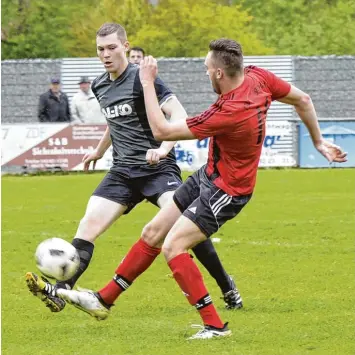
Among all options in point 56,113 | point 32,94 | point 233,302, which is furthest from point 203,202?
point 32,94

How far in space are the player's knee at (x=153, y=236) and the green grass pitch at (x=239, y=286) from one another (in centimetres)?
57

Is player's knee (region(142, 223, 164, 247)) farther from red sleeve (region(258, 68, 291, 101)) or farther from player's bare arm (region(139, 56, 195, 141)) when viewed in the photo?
red sleeve (region(258, 68, 291, 101))

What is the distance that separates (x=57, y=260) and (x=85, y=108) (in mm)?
14726

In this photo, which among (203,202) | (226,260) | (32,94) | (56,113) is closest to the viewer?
(203,202)

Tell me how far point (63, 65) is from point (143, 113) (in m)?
19.4

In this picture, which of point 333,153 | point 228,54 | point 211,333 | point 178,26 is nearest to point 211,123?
point 228,54

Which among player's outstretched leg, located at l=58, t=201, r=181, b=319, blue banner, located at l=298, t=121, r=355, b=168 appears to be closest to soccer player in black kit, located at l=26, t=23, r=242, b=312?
player's outstretched leg, located at l=58, t=201, r=181, b=319

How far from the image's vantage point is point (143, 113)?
8.59m

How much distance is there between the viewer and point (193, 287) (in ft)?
24.5

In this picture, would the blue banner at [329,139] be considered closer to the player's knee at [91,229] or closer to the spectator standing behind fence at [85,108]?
the spectator standing behind fence at [85,108]

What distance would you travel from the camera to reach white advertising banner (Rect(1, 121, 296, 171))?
74.6ft

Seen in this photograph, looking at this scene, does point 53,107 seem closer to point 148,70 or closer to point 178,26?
point 148,70

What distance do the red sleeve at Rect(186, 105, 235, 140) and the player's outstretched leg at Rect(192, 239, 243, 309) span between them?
1.48m

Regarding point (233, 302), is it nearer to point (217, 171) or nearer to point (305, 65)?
point (217, 171)
